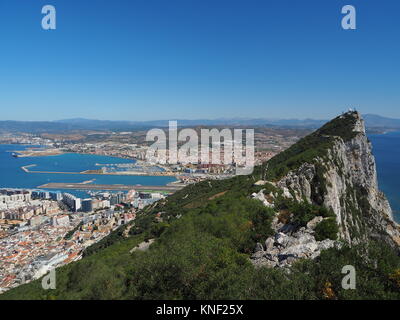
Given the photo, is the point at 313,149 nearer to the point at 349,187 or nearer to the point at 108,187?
the point at 349,187

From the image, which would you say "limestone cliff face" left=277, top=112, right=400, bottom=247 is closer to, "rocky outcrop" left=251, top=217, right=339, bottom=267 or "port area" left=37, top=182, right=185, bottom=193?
"rocky outcrop" left=251, top=217, right=339, bottom=267

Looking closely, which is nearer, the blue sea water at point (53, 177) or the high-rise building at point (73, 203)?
the high-rise building at point (73, 203)

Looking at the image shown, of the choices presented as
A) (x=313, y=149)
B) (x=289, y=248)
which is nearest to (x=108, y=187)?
(x=313, y=149)

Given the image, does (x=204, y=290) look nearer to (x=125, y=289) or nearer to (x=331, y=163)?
(x=125, y=289)
